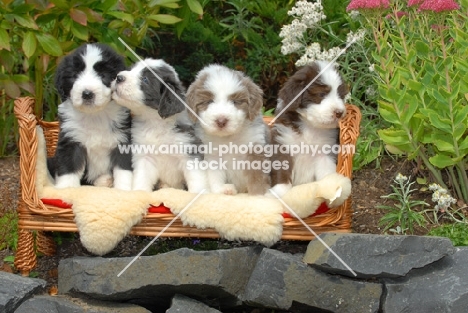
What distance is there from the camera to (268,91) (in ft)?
27.0

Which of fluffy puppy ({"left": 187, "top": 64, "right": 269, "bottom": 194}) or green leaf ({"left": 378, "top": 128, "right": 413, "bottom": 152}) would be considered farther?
green leaf ({"left": 378, "top": 128, "right": 413, "bottom": 152})

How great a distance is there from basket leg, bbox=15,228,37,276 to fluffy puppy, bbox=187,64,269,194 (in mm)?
1271

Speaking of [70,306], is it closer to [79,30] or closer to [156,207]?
[156,207]

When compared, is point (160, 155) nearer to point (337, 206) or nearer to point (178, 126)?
point (178, 126)

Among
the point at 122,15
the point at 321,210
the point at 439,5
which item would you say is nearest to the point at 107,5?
the point at 122,15

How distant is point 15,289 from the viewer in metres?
Answer: 4.81

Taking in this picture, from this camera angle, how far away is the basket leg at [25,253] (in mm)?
5250

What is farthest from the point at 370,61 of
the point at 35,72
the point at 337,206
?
the point at 35,72

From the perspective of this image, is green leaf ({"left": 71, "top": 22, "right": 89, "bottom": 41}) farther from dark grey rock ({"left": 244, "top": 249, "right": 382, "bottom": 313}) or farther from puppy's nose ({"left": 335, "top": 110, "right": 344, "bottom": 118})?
dark grey rock ({"left": 244, "top": 249, "right": 382, "bottom": 313})

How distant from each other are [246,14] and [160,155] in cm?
307

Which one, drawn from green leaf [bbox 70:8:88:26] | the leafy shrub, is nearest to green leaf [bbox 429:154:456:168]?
the leafy shrub

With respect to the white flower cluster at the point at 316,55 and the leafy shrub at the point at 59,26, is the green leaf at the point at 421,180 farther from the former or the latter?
the leafy shrub at the point at 59,26

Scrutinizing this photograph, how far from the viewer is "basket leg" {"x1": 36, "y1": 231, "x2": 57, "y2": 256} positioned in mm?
5695

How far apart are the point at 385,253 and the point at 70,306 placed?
193 centimetres
